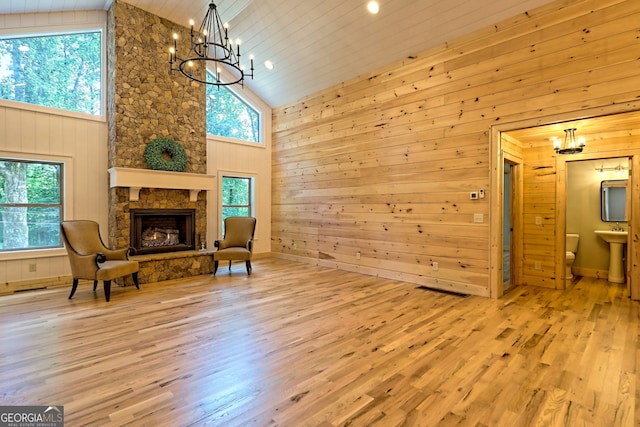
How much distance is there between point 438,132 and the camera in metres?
4.81

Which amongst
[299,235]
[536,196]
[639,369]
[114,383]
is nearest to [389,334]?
[639,369]

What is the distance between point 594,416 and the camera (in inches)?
74.6

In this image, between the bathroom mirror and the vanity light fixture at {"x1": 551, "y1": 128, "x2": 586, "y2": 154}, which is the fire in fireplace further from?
the bathroom mirror

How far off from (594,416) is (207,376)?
245cm

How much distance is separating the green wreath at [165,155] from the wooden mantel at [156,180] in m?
0.12

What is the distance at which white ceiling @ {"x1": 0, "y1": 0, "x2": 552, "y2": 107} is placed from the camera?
4301 millimetres

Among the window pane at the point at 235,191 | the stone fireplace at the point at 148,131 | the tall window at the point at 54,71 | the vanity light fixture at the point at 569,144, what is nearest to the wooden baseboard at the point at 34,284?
the stone fireplace at the point at 148,131

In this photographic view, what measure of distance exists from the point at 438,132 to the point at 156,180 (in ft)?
15.2

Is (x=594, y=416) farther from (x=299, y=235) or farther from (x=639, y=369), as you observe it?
(x=299, y=235)

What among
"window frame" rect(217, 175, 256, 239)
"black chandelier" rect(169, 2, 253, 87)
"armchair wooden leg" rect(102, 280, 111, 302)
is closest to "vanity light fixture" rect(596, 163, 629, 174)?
"black chandelier" rect(169, 2, 253, 87)

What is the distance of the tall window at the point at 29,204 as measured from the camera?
475 centimetres

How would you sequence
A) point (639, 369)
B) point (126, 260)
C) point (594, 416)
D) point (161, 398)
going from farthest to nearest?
point (126, 260) → point (639, 369) → point (161, 398) → point (594, 416)

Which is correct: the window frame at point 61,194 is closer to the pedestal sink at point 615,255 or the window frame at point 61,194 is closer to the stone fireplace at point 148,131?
the stone fireplace at point 148,131

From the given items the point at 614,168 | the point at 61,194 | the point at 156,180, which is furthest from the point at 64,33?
the point at 614,168
